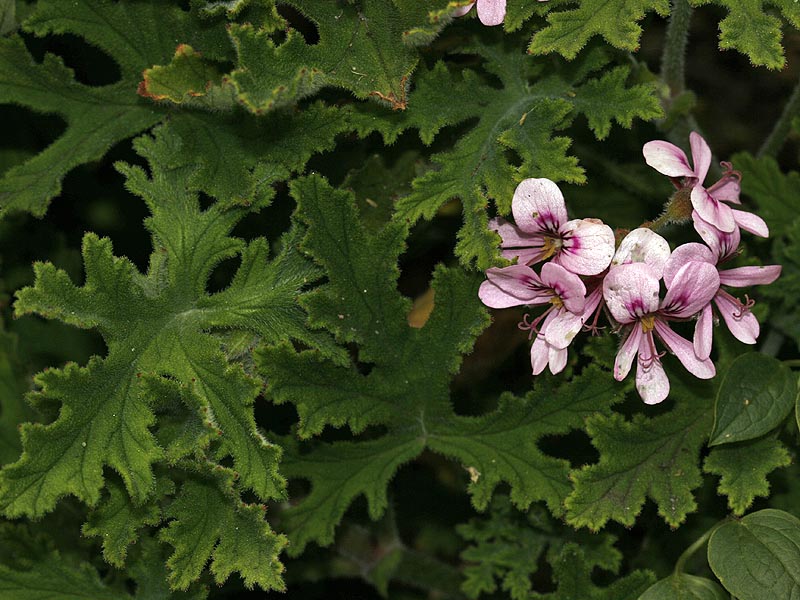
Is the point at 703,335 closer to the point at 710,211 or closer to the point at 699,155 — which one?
the point at 710,211

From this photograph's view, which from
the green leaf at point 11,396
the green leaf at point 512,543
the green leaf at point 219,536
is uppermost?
the green leaf at point 219,536

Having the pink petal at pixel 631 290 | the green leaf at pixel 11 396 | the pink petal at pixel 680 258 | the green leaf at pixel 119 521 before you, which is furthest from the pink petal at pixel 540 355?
the green leaf at pixel 11 396

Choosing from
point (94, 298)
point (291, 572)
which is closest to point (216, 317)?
point (94, 298)

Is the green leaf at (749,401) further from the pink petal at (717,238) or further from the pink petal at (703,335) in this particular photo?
the pink petal at (717,238)

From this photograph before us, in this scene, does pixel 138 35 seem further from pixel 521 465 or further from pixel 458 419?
pixel 521 465

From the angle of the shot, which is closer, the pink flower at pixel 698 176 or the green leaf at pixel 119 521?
the pink flower at pixel 698 176

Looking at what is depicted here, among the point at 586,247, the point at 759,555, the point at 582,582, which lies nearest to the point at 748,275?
the point at 586,247

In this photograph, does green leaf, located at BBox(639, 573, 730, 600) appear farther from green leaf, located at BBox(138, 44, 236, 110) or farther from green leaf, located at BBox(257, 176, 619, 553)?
green leaf, located at BBox(138, 44, 236, 110)
